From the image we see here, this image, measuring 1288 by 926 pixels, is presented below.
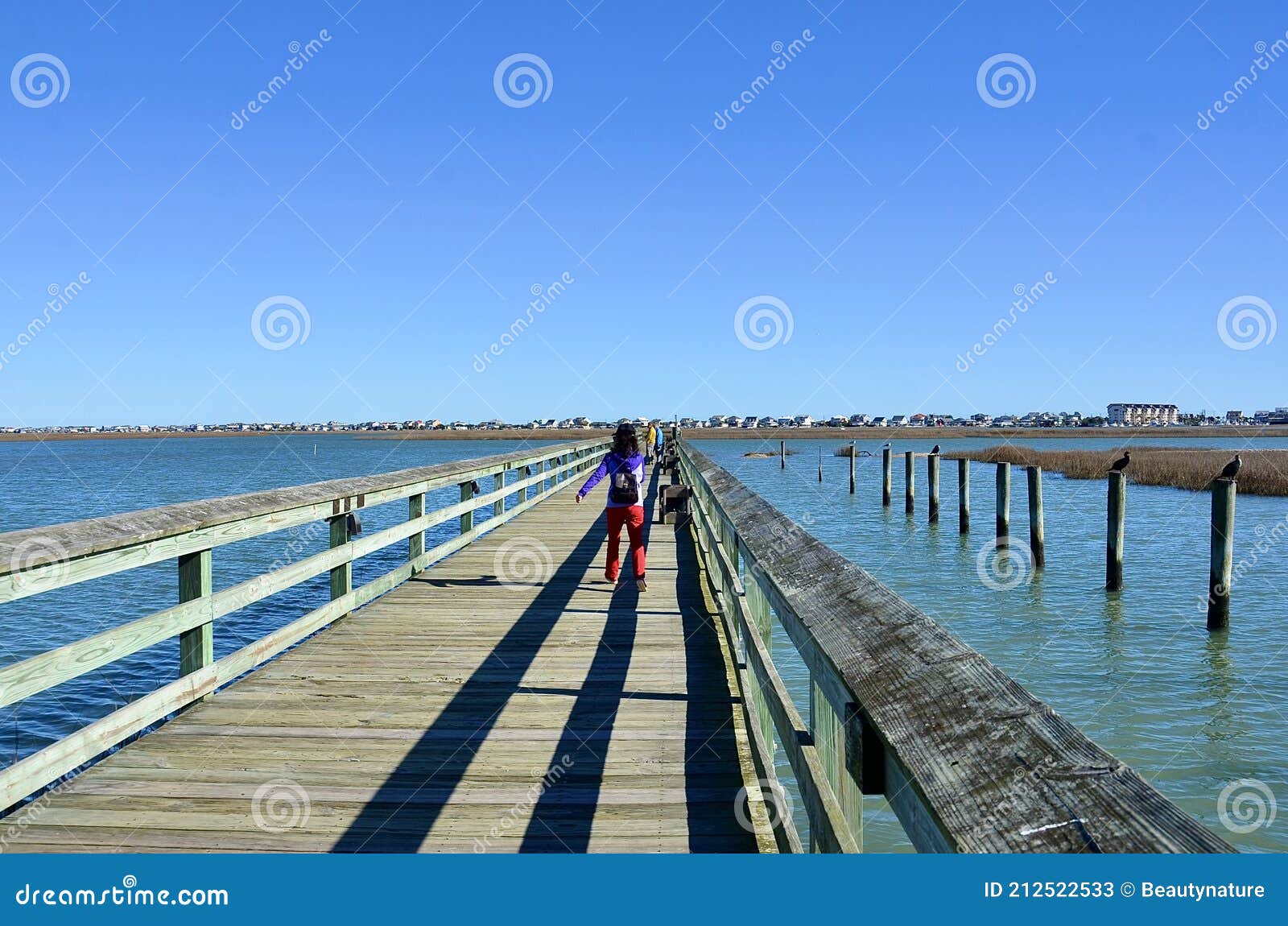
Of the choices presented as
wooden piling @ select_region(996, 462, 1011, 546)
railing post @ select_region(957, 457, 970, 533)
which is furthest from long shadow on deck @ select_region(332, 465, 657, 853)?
railing post @ select_region(957, 457, 970, 533)

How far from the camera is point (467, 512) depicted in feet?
38.3

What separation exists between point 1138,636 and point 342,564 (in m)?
12.3

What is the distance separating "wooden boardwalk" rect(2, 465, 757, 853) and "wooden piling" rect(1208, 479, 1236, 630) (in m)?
11.1

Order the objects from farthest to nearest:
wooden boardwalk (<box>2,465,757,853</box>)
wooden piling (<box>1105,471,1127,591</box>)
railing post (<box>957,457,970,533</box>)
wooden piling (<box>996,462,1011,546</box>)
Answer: railing post (<box>957,457,970,533</box>) < wooden piling (<box>996,462,1011,546</box>) < wooden piling (<box>1105,471,1127,591</box>) < wooden boardwalk (<box>2,465,757,853</box>)

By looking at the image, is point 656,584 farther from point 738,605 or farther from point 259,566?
point 259,566

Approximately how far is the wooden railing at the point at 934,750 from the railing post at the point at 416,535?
699cm

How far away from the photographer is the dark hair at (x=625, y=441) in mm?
9227

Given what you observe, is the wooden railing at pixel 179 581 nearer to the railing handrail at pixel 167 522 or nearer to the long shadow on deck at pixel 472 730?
the railing handrail at pixel 167 522

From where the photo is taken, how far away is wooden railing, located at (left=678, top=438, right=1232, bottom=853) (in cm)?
111

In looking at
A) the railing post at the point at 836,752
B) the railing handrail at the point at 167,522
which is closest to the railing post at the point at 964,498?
the railing handrail at the point at 167,522

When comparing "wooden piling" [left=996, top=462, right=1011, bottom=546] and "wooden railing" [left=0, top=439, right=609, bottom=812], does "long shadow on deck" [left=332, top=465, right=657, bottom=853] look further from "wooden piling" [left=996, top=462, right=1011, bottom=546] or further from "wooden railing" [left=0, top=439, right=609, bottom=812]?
"wooden piling" [left=996, top=462, right=1011, bottom=546]

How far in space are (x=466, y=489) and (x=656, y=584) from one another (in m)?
3.18

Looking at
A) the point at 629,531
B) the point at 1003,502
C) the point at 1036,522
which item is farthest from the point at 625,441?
the point at 1003,502

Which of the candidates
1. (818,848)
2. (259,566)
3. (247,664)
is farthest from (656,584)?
(259,566)
